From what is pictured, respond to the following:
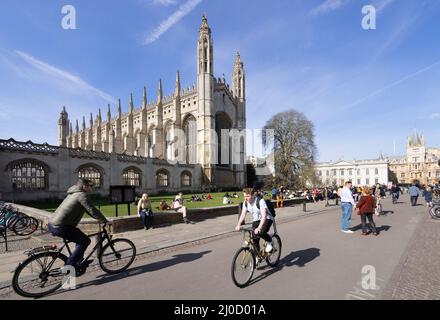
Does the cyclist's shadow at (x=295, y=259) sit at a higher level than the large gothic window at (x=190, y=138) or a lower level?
lower

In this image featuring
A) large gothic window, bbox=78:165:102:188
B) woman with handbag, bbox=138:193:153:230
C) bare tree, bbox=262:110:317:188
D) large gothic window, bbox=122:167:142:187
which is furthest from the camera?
large gothic window, bbox=122:167:142:187

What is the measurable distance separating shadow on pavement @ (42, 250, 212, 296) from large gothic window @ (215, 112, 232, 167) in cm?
4368

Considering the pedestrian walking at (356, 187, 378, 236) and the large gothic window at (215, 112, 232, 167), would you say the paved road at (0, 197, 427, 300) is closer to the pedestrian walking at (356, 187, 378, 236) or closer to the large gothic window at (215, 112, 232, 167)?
the pedestrian walking at (356, 187, 378, 236)

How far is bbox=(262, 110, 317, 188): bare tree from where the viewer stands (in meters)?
30.4

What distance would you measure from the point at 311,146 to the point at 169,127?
27.5m

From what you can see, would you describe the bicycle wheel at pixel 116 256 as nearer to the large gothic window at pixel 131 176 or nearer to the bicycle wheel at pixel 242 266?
the bicycle wheel at pixel 242 266

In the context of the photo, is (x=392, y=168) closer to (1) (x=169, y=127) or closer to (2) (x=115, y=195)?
(1) (x=169, y=127)

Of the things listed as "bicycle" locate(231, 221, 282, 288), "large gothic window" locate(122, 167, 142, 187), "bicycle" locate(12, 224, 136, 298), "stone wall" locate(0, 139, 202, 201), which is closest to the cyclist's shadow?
"bicycle" locate(231, 221, 282, 288)

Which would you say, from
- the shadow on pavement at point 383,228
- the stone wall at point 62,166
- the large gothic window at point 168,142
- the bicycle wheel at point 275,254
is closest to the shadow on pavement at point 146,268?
the bicycle wheel at point 275,254

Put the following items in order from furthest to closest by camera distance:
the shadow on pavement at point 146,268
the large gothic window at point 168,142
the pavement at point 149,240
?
1. the large gothic window at point 168,142
2. the pavement at point 149,240
3. the shadow on pavement at point 146,268

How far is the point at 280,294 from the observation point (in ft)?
12.8

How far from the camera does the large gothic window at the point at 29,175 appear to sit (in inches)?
807

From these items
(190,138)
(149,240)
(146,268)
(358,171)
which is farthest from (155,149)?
(358,171)

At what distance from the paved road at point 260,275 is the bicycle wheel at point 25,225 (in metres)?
6.08
